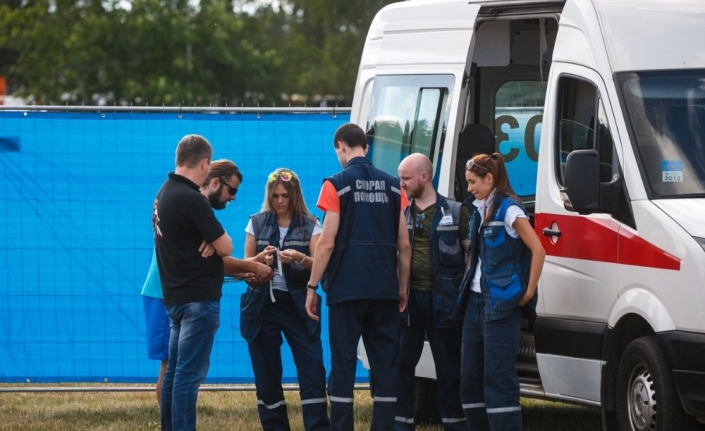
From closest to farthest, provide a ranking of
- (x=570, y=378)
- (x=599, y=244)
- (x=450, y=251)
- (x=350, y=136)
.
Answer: (x=599, y=244) → (x=570, y=378) → (x=350, y=136) → (x=450, y=251)

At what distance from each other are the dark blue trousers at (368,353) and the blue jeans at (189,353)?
0.73 meters

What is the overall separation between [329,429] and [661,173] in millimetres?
2510

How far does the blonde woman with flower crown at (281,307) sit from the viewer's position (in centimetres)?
745

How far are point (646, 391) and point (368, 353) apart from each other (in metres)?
1.74

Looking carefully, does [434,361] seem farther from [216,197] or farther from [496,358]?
[216,197]

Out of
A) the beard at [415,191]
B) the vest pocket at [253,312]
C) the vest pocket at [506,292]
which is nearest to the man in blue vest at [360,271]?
the beard at [415,191]

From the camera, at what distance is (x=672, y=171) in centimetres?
632

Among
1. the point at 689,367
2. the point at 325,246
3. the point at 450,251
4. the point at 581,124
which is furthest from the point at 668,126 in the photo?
the point at 325,246

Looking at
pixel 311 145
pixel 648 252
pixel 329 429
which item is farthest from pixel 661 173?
pixel 311 145

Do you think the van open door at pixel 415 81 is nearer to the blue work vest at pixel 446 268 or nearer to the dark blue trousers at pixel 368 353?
the blue work vest at pixel 446 268

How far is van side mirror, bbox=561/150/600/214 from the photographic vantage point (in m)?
6.27

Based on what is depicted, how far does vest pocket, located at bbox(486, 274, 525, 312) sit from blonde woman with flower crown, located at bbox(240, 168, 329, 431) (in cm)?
124

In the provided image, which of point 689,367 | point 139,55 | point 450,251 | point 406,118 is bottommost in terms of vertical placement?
point 689,367

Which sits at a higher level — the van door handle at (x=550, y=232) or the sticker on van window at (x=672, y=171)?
the sticker on van window at (x=672, y=171)
